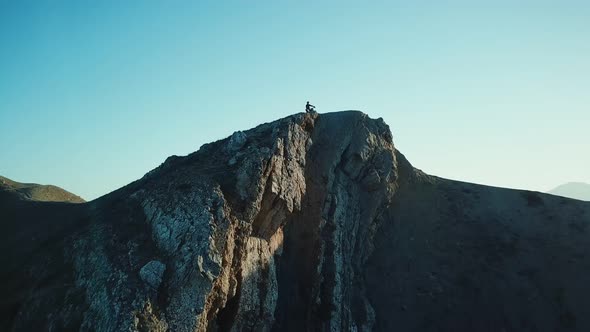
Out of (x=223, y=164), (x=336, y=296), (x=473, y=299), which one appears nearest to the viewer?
(x=223, y=164)

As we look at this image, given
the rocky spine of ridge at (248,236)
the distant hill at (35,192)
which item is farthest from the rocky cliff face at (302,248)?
the distant hill at (35,192)

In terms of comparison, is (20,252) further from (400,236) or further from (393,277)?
(400,236)

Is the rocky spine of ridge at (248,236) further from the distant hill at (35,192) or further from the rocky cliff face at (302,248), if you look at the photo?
the distant hill at (35,192)

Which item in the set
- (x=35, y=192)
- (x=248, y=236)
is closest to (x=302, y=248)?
(x=248, y=236)

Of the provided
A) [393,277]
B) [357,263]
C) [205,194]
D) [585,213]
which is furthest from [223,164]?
[585,213]

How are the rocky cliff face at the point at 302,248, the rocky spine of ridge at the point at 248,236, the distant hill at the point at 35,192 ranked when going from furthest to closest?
1. the distant hill at the point at 35,192
2. the rocky cliff face at the point at 302,248
3. the rocky spine of ridge at the point at 248,236
